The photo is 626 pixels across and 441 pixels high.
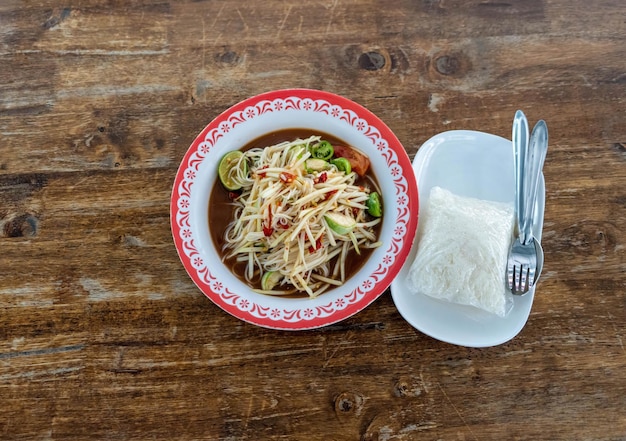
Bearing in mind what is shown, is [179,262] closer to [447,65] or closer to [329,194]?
[329,194]

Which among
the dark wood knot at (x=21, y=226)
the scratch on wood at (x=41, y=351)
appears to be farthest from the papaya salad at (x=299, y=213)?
the dark wood knot at (x=21, y=226)

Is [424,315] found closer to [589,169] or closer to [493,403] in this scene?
[493,403]

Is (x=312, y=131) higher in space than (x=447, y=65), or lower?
lower

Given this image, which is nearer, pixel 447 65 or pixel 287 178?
pixel 287 178

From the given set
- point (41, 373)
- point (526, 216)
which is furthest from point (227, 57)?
point (41, 373)

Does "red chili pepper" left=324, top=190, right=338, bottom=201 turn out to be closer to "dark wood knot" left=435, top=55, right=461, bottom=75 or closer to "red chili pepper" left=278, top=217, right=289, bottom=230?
"red chili pepper" left=278, top=217, right=289, bottom=230

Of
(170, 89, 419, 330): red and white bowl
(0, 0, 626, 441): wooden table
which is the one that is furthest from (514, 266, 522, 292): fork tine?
(170, 89, 419, 330): red and white bowl

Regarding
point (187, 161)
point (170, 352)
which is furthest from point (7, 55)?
point (170, 352)
